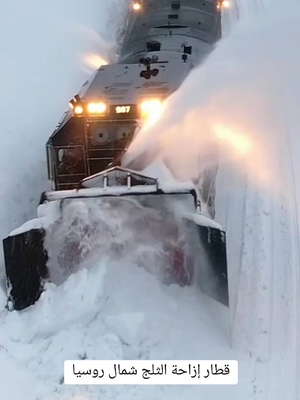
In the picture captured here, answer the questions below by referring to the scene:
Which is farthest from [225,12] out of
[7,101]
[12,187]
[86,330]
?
[86,330]

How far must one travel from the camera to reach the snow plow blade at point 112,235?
20.3ft

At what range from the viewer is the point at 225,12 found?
13211 millimetres

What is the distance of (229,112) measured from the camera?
29.6 feet

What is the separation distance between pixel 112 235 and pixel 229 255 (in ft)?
3.78

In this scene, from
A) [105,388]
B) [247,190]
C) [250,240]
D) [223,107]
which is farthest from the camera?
[223,107]

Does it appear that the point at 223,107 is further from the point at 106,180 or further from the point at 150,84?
the point at 106,180

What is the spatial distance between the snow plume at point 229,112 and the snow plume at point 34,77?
59.8 inches

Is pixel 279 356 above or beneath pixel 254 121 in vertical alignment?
beneath

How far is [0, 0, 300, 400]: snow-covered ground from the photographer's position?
544cm

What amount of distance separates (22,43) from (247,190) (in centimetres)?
628

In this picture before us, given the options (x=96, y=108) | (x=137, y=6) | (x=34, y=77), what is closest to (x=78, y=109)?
(x=96, y=108)

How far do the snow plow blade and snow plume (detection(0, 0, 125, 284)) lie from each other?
3.91 feet
